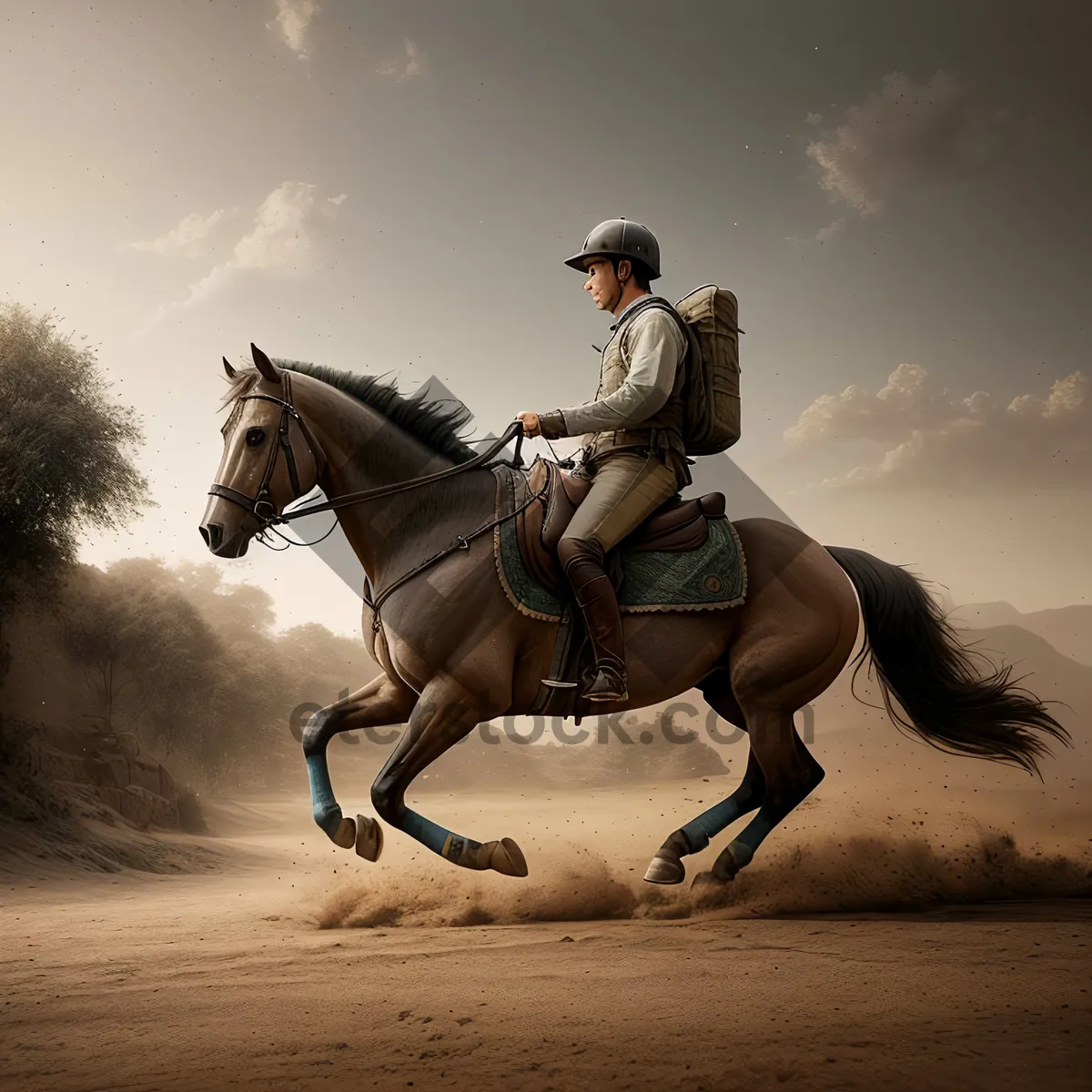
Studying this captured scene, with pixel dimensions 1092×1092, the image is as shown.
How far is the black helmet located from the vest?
36 cm

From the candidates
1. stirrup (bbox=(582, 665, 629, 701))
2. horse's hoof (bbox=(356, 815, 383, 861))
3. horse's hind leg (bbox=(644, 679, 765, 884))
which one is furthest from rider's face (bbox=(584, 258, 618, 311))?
horse's hoof (bbox=(356, 815, 383, 861))

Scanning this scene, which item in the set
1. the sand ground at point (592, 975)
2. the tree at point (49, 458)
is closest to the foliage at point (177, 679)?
the tree at point (49, 458)

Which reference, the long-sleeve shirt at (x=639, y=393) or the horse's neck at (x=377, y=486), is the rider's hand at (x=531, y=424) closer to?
the long-sleeve shirt at (x=639, y=393)

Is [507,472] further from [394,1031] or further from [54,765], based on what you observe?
[54,765]

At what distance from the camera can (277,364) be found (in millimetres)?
5766

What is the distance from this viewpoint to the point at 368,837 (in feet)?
17.4

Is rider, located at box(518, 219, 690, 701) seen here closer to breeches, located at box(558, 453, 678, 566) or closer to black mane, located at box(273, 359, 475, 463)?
breeches, located at box(558, 453, 678, 566)

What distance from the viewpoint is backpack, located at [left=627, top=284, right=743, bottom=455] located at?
5.82 meters

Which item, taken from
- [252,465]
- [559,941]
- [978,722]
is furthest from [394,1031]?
[978,722]

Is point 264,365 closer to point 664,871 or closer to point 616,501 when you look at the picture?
point 616,501

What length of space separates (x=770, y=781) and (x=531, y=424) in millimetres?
2592

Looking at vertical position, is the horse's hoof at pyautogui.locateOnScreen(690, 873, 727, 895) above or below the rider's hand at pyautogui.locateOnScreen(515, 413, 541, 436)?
below

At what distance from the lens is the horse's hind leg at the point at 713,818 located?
566 cm

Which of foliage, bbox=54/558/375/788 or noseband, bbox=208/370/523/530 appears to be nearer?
noseband, bbox=208/370/523/530
